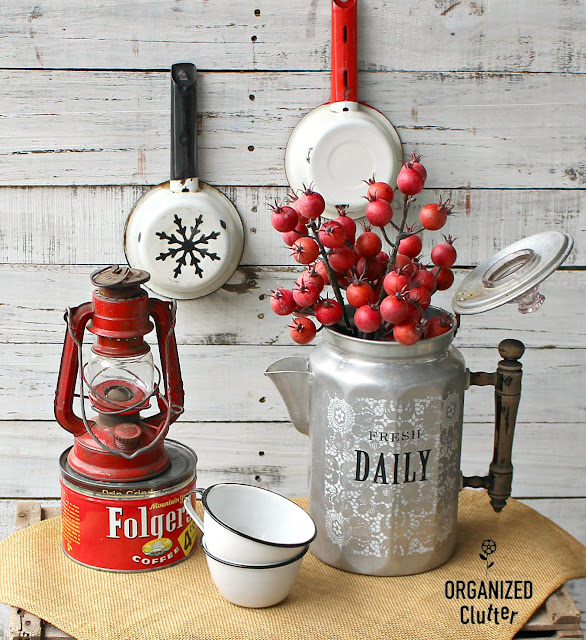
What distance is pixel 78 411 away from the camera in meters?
1.27

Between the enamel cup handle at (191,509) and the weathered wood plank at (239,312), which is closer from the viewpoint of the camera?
the enamel cup handle at (191,509)

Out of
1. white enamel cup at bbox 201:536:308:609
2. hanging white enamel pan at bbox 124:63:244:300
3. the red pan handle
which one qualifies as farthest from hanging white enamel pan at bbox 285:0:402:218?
white enamel cup at bbox 201:536:308:609

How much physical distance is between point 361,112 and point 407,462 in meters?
0.51

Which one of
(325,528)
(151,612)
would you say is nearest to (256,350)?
(325,528)

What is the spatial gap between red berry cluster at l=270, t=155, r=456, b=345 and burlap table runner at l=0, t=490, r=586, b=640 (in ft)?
0.99

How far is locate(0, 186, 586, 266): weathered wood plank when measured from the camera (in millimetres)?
1199

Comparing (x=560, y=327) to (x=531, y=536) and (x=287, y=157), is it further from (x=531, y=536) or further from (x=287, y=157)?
(x=287, y=157)

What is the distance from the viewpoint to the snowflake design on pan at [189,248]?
3.81 ft

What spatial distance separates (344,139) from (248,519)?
0.54 m

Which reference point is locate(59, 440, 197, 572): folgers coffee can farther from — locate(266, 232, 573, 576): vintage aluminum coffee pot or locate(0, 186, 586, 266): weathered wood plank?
locate(0, 186, 586, 266): weathered wood plank

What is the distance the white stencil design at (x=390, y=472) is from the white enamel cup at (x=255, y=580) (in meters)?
0.09

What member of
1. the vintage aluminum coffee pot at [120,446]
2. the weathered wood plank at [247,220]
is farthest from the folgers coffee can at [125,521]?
the weathered wood plank at [247,220]

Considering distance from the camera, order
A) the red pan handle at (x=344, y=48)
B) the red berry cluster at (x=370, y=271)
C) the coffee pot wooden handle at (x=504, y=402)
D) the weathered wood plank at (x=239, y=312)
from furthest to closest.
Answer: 1. the weathered wood plank at (x=239, y=312)
2. the red pan handle at (x=344, y=48)
3. the coffee pot wooden handle at (x=504, y=402)
4. the red berry cluster at (x=370, y=271)
